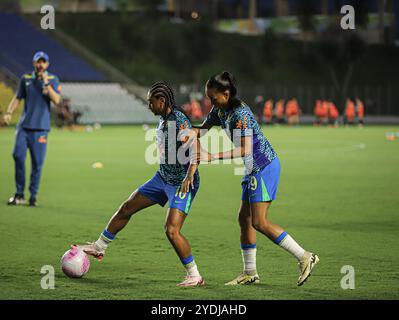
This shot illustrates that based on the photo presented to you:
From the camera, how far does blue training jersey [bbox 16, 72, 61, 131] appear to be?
1516 cm

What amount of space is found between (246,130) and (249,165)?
406 millimetres

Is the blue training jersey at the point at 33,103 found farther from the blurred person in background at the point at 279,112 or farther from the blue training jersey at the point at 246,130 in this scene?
the blurred person in background at the point at 279,112

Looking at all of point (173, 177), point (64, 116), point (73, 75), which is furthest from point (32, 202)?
point (73, 75)

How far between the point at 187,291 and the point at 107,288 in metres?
0.77

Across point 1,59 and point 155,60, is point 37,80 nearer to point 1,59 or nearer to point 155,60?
point 1,59

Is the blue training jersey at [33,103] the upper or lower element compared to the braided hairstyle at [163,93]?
lower

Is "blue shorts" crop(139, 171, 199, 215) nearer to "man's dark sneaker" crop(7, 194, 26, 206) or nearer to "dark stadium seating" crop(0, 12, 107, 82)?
"man's dark sneaker" crop(7, 194, 26, 206)

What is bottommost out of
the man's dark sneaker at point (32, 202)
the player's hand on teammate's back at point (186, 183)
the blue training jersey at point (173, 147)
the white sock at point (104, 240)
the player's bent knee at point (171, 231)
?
the man's dark sneaker at point (32, 202)

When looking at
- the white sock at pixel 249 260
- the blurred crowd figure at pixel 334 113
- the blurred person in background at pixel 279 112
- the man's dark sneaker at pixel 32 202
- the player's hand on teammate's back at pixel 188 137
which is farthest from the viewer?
the blurred person in background at pixel 279 112

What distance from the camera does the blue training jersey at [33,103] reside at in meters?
15.2

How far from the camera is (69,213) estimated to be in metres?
14.7

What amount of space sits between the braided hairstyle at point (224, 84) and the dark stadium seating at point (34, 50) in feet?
167

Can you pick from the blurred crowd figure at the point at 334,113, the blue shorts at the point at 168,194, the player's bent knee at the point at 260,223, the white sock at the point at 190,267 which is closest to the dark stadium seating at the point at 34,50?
the blurred crowd figure at the point at 334,113
